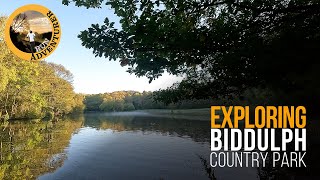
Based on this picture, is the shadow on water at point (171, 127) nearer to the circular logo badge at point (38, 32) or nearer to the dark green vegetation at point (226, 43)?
the circular logo badge at point (38, 32)

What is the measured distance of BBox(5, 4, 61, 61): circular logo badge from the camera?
20.9 metres

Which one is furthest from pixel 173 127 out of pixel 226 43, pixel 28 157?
pixel 226 43

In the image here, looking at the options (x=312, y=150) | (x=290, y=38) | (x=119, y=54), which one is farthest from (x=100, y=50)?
(x=312, y=150)

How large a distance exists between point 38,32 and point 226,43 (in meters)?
19.3

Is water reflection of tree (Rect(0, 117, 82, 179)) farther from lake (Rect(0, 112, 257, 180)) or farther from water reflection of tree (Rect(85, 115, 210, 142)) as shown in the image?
water reflection of tree (Rect(85, 115, 210, 142))

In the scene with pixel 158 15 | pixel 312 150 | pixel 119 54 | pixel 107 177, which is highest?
pixel 158 15

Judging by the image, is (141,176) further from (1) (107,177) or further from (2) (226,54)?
(2) (226,54)

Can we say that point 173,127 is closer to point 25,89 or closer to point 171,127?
point 171,127

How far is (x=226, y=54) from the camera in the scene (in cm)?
793

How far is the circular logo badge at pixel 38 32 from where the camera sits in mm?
20875

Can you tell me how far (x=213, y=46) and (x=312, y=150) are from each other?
44.8ft

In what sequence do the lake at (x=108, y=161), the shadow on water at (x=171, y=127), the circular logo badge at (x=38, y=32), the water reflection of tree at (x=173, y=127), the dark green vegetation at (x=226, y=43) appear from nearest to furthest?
the dark green vegetation at (x=226, y=43), the lake at (x=108, y=161), the circular logo badge at (x=38, y=32), the water reflection of tree at (x=173, y=127), the shadow on water at (x=171, y=127)

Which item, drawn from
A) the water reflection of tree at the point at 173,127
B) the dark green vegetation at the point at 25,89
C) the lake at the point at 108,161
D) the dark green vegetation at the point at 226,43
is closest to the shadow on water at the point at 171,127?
the water reflection of tree at the point at 173,127

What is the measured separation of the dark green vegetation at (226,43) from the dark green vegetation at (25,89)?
4787 centimetres
